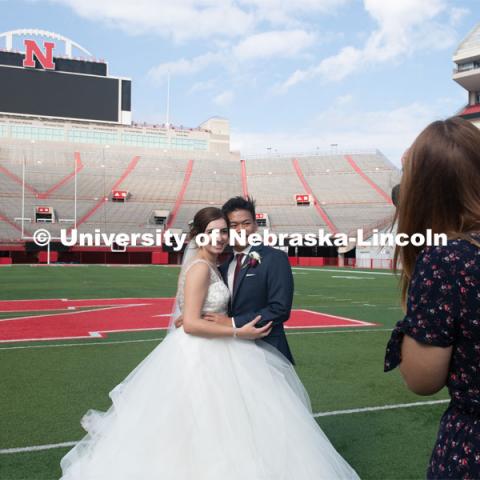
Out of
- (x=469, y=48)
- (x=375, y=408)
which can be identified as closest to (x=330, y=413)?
(x=375, y=408)

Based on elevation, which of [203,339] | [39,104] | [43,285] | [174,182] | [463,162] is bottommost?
[43,285]

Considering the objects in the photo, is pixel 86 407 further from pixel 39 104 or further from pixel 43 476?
pixel 39 104

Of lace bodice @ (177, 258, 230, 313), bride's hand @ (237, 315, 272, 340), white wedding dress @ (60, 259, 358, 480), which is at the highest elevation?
lace bodice @ (177, 258, 230, 313)

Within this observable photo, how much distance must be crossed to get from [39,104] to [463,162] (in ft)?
215

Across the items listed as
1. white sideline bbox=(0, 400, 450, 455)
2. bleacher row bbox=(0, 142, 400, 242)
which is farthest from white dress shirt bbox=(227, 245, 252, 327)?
bleacher row bbox=(0, 142, 400, 242)

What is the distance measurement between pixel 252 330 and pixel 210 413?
0.49 m

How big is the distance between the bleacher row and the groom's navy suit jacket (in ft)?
149

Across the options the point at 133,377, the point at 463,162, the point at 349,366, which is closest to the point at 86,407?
the point at 133,377

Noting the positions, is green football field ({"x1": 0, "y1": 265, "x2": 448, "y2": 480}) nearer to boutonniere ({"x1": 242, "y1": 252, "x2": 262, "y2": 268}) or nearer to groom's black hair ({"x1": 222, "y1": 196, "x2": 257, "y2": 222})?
boutonniere ({"x1": 242, "y1": 252, "x2": 262, "y2": 268})

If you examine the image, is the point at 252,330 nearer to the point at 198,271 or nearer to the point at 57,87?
the point at 198,271

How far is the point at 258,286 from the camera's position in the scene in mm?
3139

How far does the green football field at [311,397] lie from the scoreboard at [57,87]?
186 ft

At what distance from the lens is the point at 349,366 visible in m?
6.98

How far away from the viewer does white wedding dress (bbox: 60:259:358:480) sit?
114 inches
